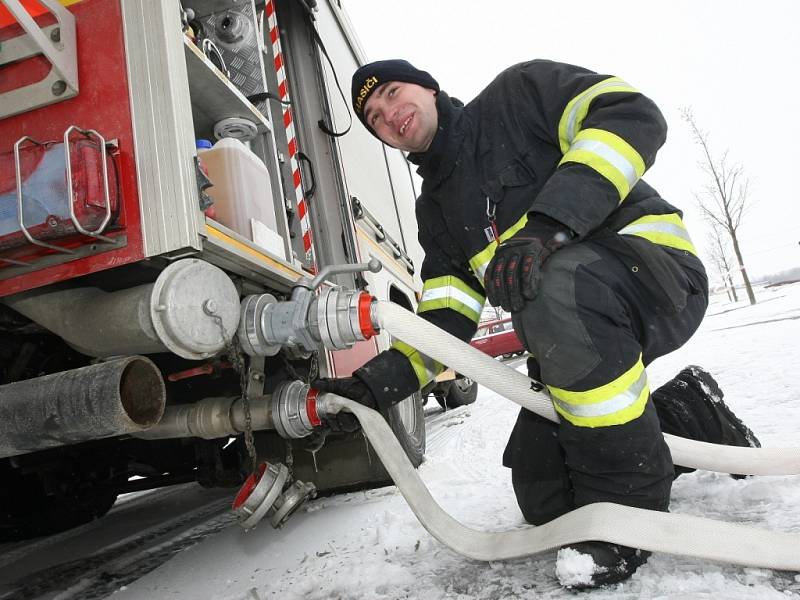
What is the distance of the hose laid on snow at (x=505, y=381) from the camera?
156cm

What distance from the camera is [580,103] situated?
159cm

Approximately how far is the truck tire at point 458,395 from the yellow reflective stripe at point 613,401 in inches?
174

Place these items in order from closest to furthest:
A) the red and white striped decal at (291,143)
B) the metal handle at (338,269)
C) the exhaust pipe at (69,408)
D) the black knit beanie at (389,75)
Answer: the exhaust pipe at (69,408) → the metal handle at (338,269) → the black knit beanie at (389,75) → the red and white striped decal at (291,143)

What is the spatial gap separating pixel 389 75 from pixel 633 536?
1.66m

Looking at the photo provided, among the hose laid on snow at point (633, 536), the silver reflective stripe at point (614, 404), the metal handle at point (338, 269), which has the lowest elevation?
the hose laid on snow at point (633, 536)

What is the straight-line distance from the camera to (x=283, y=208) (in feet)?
6.55

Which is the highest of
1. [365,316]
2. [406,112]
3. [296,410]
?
[406,112]

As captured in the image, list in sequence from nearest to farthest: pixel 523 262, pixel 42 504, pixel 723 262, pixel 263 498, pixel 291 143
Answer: pixel 523 262 < pixel 263 498 < pixel 291 143 < pixel 42 504 < pixel 723 262

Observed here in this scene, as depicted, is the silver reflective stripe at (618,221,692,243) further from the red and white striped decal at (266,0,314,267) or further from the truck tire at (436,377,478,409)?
the truck tire at (436,377,478,409)

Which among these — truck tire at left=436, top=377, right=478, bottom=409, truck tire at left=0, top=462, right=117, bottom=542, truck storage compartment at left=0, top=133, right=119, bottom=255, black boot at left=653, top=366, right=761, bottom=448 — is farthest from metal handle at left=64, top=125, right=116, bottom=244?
truck tire at left=436, top=377, right=478, bottom=409

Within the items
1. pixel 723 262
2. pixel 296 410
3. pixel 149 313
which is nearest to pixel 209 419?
pixel 296 410

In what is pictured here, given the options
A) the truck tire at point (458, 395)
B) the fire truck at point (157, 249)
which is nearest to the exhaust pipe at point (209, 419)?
the fire truck at point (157, 249)

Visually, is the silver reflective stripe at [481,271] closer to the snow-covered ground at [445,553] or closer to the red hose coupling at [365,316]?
the red hose coupling at [365,316]

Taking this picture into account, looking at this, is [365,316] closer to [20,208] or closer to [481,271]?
[481,271]
